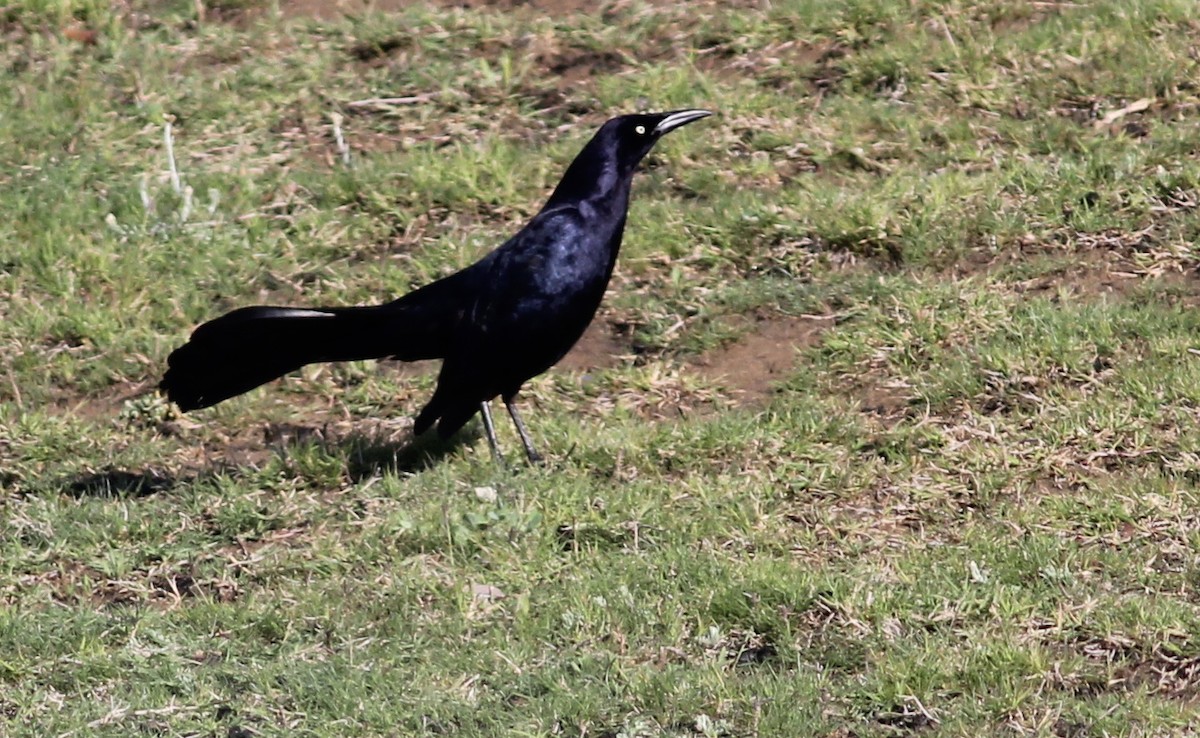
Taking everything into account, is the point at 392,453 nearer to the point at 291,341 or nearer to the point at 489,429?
the point at 489,429

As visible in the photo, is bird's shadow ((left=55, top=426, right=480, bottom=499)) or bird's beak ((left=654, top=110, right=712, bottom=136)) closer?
bird's shadow ((left=55, top=426, right=480, bottom=499))

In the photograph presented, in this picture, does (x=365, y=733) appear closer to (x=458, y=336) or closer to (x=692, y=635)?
(x=692, y=635)

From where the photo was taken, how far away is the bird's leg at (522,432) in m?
6.29

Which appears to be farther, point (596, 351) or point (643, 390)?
point (596, 351)

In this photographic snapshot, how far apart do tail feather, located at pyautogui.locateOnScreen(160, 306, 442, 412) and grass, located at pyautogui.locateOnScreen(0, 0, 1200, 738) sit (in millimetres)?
327

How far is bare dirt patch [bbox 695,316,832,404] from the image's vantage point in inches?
268

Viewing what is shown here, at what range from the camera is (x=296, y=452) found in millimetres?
6395

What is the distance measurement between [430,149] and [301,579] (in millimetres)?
3329

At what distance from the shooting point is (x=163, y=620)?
5.27 metres

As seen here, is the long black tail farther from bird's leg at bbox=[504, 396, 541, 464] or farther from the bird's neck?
the bird's neck

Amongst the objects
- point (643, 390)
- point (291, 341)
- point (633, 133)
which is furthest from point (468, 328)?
point (633, 133)

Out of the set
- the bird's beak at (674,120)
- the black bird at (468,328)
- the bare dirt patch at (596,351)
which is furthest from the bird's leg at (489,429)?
the bird's beak at (674,120)

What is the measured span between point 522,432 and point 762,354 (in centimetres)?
114

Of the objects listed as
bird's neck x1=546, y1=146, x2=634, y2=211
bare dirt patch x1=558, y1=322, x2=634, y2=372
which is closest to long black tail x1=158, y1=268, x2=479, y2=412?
bird's neck x1=546, y1=146, x2=634, y2=211
